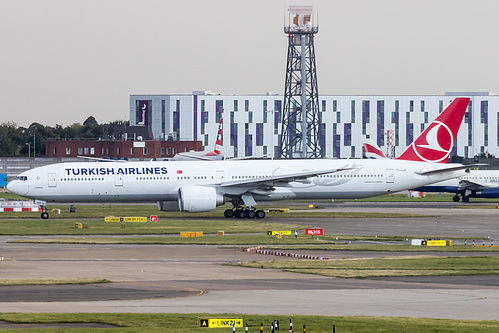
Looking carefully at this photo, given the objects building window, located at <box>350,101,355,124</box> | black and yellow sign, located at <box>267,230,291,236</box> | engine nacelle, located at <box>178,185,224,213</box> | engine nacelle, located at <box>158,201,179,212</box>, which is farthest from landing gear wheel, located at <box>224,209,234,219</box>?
building window, located at <box>350,101,355,124</box>

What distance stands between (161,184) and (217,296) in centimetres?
3832

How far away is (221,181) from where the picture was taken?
65.3 meters

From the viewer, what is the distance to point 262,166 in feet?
218

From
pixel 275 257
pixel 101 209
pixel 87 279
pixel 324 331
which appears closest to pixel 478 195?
pixel 101 209

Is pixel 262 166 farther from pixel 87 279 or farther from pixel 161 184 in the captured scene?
pixel 87 279

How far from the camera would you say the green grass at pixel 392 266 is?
32.8m

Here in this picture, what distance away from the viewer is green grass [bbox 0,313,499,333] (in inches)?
817

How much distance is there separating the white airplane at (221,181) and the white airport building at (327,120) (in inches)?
3641

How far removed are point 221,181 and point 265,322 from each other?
43.9 meters

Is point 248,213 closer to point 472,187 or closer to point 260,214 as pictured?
point 260,214

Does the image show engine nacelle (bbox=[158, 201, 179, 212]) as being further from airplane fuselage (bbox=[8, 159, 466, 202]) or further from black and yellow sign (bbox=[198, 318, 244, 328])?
black and yellow sign (bbox=[198, 318, 244, 328])

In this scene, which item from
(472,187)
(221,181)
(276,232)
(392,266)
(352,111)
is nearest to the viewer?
(392,266)

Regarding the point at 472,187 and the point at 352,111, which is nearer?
the point at 472,187

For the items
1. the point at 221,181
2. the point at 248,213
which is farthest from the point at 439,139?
the point at 221,181
